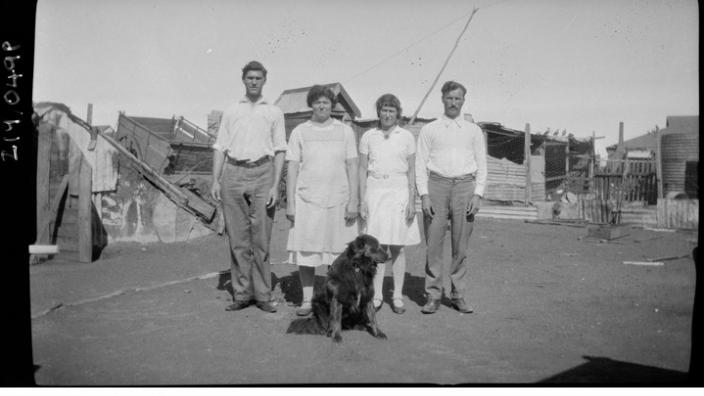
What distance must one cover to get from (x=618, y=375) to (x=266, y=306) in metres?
2.95

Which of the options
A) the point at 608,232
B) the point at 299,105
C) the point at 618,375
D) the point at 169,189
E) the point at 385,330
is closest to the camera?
the point at 618,375

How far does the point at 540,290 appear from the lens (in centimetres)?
579

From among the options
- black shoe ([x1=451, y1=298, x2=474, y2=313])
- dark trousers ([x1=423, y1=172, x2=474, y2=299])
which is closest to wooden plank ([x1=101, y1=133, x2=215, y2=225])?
dark trousers ([x1=423, y1=172, x2=474, y2=299])

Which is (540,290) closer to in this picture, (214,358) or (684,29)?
(684,29)

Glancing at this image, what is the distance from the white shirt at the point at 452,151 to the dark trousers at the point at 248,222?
144cm

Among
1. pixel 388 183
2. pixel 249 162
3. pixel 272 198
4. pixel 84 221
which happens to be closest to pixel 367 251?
pixel 388 183

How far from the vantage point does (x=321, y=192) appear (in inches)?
185

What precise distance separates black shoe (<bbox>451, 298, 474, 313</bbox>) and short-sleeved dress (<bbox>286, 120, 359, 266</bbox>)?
117 centimetres

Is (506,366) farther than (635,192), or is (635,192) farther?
(635,192)

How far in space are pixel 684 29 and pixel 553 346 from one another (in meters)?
2.52

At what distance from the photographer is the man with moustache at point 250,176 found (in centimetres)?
481

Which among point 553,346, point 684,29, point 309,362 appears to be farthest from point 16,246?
point 684,29

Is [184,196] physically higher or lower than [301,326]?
higher

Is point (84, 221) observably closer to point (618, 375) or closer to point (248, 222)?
point (248, 222)
